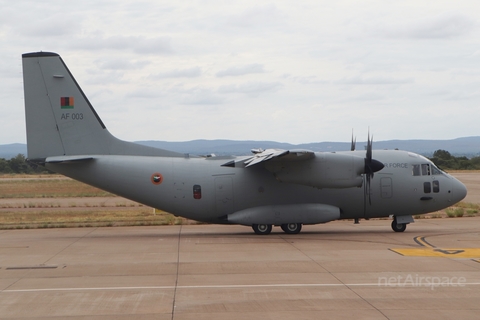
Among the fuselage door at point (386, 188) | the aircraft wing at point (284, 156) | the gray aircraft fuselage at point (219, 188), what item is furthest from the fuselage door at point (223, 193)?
the fuselage door at point (386, 188)

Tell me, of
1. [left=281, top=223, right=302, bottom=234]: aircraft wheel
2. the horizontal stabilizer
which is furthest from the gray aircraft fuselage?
[left=281, top=223, right=302, bottom=234]: aircraft wheel

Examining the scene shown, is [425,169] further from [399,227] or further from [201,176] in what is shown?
[201,176]

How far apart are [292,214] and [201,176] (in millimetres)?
4364

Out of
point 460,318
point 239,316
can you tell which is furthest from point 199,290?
point 460,318

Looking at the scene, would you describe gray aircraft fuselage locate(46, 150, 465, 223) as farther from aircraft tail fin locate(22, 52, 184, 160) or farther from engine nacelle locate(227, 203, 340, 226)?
aircraft tail fin locate(22, 52, 184, 160)

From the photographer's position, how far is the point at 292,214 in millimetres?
24562

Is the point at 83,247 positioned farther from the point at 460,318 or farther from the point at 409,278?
the point at 460,318

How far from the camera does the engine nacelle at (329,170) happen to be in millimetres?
23469

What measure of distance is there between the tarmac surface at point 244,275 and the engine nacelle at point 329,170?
239 cm

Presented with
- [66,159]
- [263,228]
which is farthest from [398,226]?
[66,159]

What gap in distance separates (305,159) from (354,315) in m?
12.5

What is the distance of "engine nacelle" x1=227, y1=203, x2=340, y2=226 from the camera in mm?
24547

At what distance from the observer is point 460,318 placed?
36.0 feet

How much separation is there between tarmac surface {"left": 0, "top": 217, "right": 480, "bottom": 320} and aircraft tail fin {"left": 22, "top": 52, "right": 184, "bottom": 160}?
4.05 m
